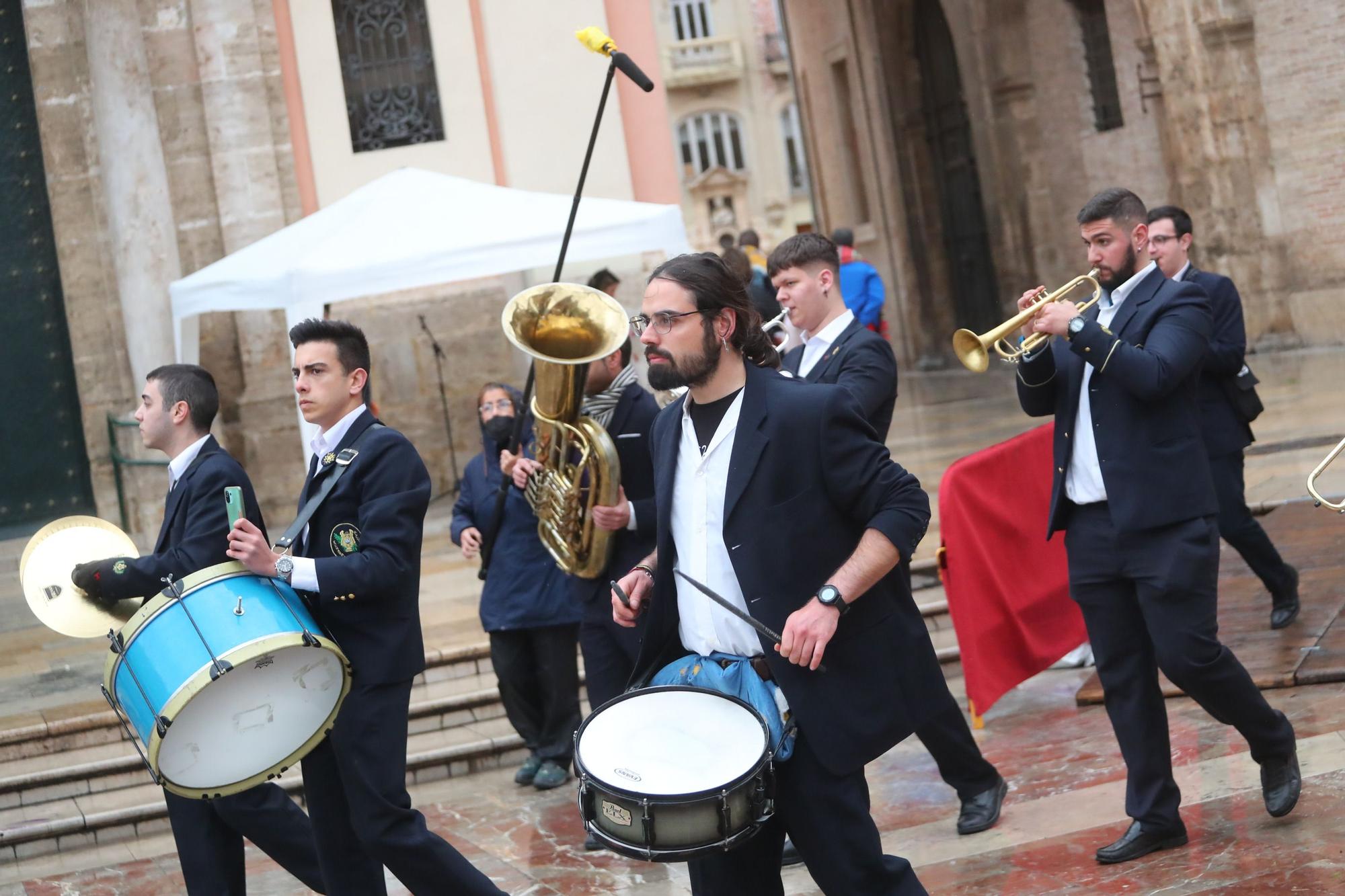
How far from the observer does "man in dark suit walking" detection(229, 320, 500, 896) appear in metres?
4.32

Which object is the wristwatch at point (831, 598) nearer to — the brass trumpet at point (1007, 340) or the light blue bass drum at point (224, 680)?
the brass trumpet at point (1007, 340)

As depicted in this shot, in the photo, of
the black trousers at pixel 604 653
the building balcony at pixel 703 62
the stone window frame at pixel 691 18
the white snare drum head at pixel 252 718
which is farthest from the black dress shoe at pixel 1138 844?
the stone window frame at pixel 691 18

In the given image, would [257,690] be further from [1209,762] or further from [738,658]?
[1209,762]

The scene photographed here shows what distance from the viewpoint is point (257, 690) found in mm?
4133

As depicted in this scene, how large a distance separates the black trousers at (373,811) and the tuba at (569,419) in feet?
3.53

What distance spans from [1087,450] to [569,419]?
1.66 meters

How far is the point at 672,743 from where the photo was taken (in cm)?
333

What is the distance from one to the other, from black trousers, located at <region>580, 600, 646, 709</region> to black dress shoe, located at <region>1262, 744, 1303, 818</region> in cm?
210

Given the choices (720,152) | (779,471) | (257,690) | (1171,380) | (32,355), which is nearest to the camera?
(779,471)

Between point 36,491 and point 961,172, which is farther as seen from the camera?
point 961,172

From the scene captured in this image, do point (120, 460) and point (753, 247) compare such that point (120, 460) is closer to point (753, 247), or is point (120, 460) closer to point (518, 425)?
point (753, 247)

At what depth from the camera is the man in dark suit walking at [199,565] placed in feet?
15.1

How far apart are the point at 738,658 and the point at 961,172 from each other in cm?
2177

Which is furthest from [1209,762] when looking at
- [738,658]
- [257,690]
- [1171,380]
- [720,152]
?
[720,152]
